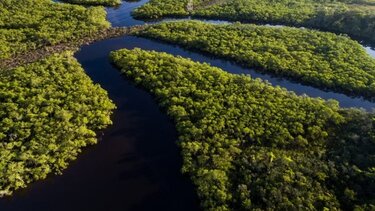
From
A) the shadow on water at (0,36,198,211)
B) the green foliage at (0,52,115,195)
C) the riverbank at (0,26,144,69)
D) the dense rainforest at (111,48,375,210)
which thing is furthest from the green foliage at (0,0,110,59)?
the shadow on water at (0,36,198,211)

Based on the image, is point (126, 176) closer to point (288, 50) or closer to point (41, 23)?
point (288, 50)

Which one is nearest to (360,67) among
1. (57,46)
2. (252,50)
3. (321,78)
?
(321,78)

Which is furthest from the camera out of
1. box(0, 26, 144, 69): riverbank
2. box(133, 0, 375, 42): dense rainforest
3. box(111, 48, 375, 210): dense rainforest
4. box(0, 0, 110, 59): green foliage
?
box(133, 0, 375, 42): dense rainforest

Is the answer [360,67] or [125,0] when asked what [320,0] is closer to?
[360,67]

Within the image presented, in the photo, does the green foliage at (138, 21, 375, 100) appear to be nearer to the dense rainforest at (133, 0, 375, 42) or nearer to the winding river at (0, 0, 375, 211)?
the winding river at (0, 0, 375, 211)

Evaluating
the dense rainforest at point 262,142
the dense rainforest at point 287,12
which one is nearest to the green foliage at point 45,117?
the dense rainforest at point 262,142

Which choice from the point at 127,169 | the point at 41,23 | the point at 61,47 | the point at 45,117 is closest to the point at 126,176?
the point at 127,169
